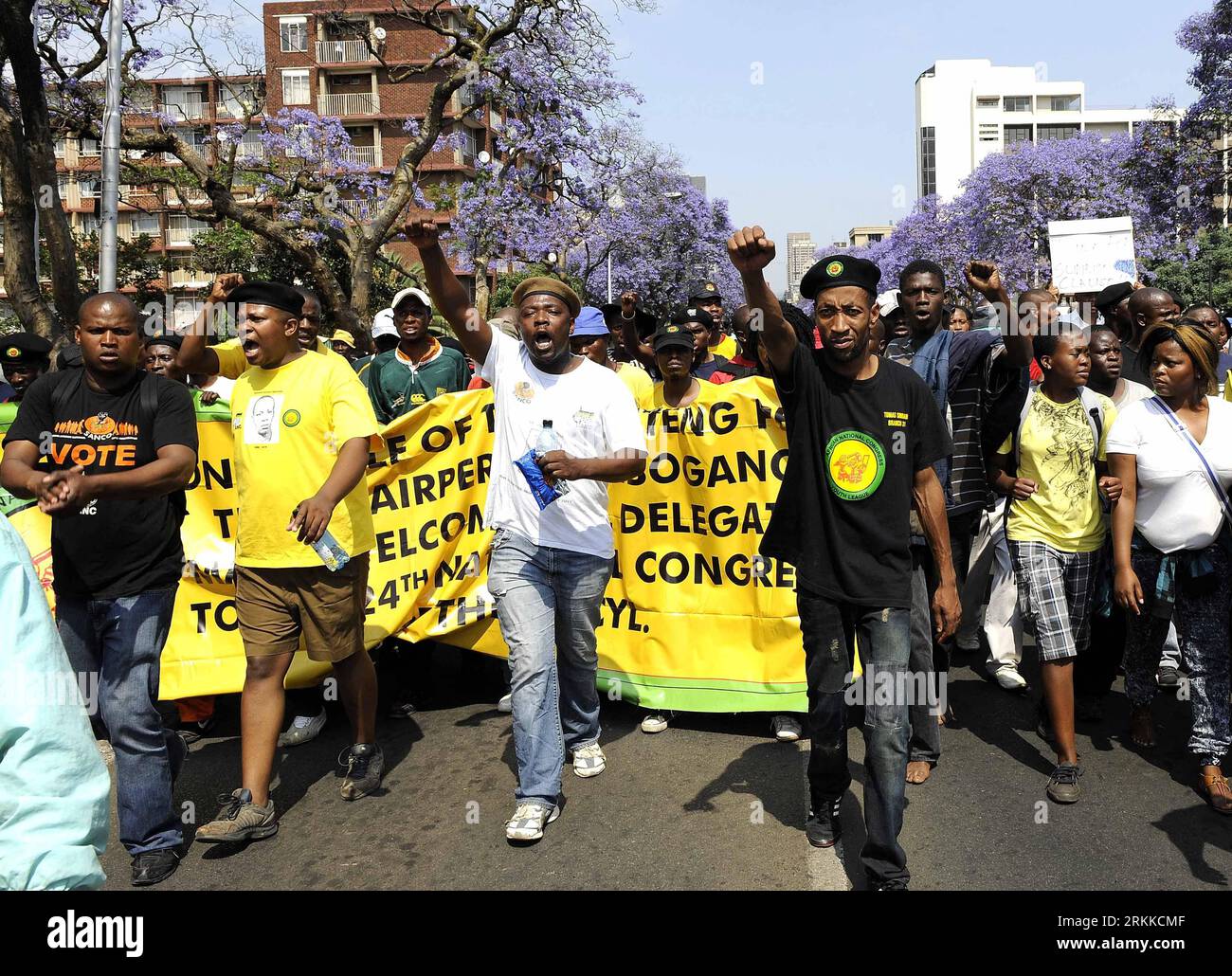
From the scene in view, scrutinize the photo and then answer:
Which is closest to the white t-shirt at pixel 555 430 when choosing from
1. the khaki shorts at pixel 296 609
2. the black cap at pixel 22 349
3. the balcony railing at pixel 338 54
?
the khaki shorts at pixel 296 609

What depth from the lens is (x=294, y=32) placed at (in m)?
55.2

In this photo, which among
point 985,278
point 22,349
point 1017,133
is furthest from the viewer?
point 1017,133

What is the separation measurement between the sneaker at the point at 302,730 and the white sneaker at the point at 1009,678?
3753 mm

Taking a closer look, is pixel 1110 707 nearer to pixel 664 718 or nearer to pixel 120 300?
pixel 664 718

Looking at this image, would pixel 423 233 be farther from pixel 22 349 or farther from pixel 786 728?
pixel 22 349

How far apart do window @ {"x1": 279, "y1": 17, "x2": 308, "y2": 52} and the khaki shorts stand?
2222 inches

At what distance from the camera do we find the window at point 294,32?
53938 millimetres

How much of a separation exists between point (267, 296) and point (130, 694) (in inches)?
65.0

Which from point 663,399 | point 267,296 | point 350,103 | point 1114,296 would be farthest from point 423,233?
point 350,103

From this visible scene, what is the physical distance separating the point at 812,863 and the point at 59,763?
2898 mm

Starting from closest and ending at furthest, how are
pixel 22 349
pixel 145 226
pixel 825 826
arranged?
pixel 825 826 → pixel 22 349 → pixel 145 226

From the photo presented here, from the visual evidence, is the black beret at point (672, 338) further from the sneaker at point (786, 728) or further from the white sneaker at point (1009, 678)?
the white sneaker at point (1009, 678)

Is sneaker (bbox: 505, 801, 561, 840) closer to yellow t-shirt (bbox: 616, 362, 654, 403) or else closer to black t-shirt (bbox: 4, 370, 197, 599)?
black t-shirt (bbox: 4, 370, 197, 599)

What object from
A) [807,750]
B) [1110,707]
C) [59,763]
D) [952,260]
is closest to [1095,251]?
[1110,707]
